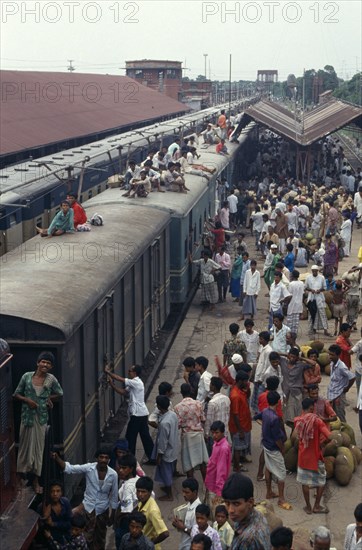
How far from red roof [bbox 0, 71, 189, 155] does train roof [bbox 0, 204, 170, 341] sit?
31.2ft

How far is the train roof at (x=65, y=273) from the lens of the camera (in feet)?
23.9

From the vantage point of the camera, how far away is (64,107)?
3312 centimetres

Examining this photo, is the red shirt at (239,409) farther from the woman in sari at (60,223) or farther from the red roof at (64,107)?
the red roof at (64,107)

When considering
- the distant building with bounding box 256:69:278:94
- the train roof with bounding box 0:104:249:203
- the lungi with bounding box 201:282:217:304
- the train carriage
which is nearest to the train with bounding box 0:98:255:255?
the train roof with bounding box 0:104:249:203

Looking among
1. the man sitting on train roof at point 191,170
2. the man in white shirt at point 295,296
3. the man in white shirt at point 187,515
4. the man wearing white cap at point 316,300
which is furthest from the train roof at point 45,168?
the man in white shirt at point 187,515

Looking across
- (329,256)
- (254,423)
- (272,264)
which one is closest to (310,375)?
(254,423)

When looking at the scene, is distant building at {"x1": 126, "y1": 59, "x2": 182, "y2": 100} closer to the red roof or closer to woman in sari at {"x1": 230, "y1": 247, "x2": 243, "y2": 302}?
the red roof

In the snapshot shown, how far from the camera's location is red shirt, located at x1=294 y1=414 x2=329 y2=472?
8.07 metres

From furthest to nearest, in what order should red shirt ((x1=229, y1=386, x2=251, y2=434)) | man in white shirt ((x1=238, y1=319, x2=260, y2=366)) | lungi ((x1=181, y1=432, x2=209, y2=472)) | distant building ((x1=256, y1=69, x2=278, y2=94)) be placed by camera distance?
1. distant building ((x1=256, y1=69, x2=278, y2=94))
2. man in white shirt ((x1=238, y1=319, x2=260, y2=366))
3. red shirt ((x1=229, y1=386, x2=251, y2=434))
4. lungi ((x1=181, y1=432, x2=209, y2=472))

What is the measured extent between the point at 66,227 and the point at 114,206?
2.75 meters

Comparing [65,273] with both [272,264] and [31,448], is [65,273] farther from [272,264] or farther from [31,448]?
[272,264]

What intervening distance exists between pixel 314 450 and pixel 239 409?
41.8 inches

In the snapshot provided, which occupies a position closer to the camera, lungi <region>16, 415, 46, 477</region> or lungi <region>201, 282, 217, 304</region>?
lungi <region>16, 415, 46, 477</region>

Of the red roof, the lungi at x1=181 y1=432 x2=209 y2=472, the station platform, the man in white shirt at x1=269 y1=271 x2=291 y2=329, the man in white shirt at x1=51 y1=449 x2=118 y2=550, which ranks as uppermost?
the red roof
